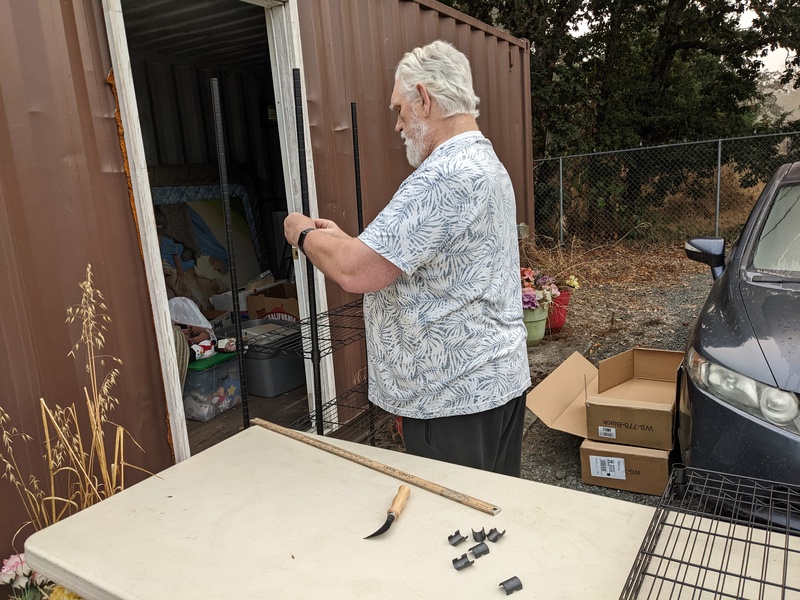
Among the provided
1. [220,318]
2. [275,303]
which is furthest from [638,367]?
[220,318]

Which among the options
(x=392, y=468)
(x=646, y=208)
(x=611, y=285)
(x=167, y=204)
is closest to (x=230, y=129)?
(x=167, y=204)

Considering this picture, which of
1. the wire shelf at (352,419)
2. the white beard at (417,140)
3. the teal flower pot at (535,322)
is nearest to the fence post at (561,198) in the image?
the teal flower pot at (535,322)

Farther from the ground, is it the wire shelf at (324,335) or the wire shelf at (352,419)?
the wire shelf at (324,335)

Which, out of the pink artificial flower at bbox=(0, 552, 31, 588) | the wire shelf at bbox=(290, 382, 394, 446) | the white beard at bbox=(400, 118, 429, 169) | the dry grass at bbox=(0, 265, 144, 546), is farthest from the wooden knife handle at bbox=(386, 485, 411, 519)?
the wire shelf at bbox=(290, 382, 394, 446)

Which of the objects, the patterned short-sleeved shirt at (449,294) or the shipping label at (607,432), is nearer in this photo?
the patterned short-sleeved shirt at (449,294)

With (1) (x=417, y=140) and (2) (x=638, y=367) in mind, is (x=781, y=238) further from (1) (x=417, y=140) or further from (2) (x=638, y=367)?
(1) (x=417, y=140)

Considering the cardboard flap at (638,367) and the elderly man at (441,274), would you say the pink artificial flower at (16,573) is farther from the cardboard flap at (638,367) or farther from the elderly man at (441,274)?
the cardboard flap at (638,367)

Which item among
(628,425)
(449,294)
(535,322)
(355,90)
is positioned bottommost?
(535,322)

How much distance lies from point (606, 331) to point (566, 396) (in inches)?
→ 103

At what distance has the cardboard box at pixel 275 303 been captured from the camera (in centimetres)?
499

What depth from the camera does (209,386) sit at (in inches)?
154

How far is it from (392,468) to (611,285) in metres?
7.39

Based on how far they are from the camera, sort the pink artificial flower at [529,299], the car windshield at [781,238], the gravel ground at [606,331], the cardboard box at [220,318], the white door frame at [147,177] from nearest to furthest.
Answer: the white door frame at [147,177] → the car windshield at [781,238] → the gravel ground at [606,331] → the cardboard box at [220,318] → the pink artificial flower at [529,299]

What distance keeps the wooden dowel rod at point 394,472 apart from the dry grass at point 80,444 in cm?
79
